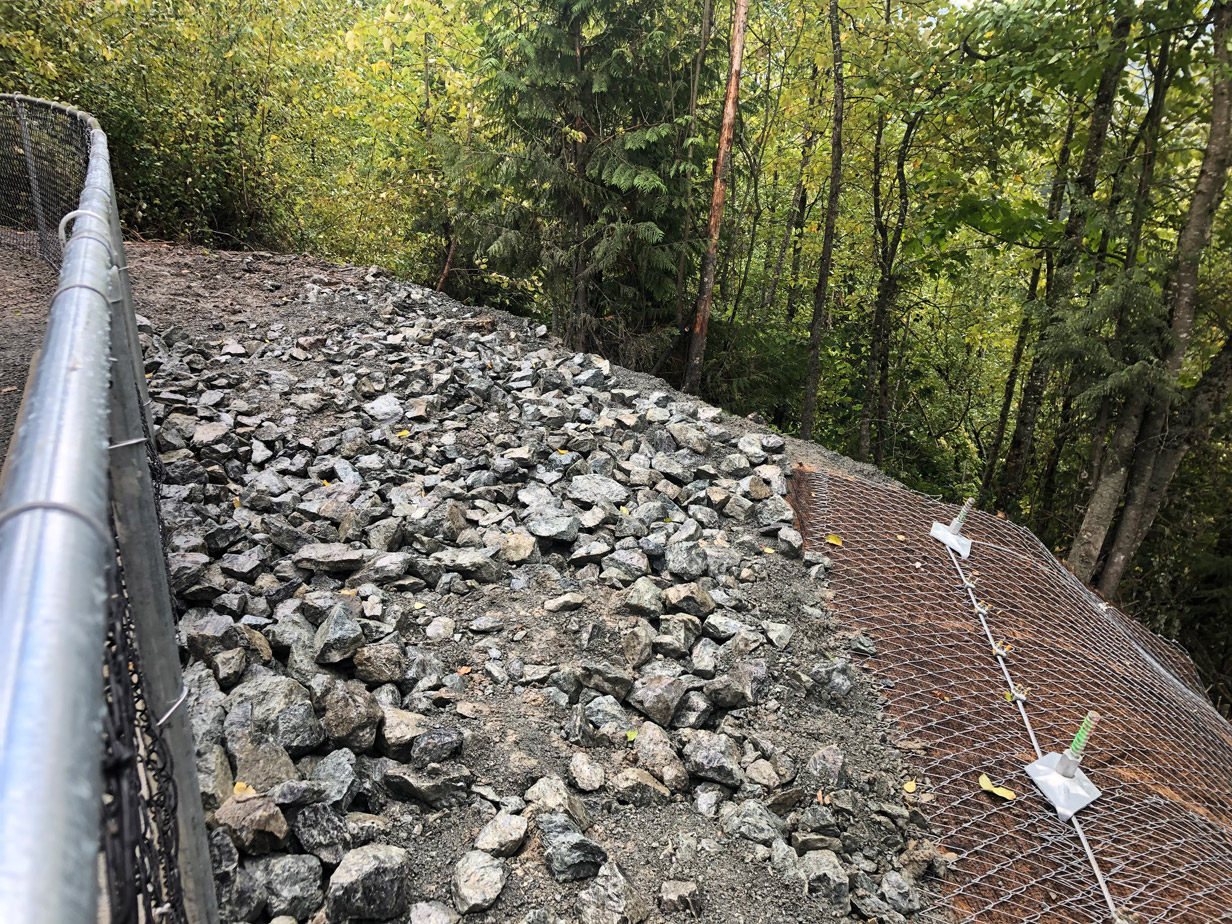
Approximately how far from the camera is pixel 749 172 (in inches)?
380

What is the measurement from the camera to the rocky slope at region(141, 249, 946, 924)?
2.11 meters

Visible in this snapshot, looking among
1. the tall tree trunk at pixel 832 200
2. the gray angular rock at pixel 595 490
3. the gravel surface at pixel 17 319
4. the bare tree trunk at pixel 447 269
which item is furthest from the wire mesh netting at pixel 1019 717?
the bare tree trunk at pixel 447 269

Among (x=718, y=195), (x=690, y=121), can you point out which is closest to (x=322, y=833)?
(x=718, y=195)

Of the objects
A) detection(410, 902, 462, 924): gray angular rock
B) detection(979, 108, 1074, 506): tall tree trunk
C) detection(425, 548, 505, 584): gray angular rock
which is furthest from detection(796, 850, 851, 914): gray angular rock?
detection(979, 108, 1074, 506): tall tree trunk

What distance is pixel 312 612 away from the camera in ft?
10.00

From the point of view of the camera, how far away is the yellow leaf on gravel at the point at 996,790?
284cm

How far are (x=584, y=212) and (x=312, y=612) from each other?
19.9ft

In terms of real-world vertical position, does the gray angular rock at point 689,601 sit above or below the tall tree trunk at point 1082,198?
below

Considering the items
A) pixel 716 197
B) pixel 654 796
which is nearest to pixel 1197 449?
pixel 716 197

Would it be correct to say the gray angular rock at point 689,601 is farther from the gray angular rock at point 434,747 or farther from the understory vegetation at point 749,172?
the understory vegetation at point 749,172

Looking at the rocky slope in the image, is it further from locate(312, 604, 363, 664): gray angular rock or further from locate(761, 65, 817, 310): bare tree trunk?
locate(761, 65, 817, 310): bare tree trunk

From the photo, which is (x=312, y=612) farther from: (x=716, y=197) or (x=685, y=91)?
(x=685, y=91)

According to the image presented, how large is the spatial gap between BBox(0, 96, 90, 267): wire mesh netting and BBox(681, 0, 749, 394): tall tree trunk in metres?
5.58

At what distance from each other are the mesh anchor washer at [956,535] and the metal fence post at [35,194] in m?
8.24
